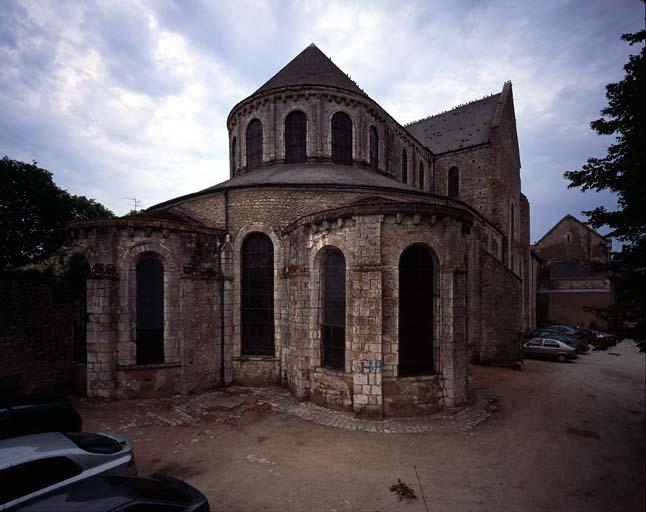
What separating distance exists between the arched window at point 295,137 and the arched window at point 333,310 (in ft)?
25.3

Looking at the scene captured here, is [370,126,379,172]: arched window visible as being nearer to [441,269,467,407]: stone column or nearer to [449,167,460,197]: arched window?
[449,167,460,197]: arched window

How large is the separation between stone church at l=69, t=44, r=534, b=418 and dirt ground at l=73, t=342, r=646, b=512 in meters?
1.50

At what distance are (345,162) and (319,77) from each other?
15.4 ft

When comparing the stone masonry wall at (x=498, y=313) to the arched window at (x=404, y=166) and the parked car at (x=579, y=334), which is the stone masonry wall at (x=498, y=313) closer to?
the arched window at (x=404, y=166)

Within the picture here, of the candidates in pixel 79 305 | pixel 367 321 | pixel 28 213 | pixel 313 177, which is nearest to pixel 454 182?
pixel 313 177

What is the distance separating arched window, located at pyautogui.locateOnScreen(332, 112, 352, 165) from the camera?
53.8ft

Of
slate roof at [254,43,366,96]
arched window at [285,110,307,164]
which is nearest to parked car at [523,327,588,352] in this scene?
arched window at [285,110,307,164]

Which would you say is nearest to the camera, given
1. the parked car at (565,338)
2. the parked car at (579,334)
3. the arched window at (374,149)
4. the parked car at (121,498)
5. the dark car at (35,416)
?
the parked car at (121,498)

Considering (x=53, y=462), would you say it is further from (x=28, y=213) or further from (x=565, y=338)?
(x=565, y=338)

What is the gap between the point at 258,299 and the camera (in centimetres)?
1249

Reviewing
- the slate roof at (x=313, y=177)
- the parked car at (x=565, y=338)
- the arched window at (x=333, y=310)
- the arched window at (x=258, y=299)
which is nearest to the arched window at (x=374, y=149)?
the slate roof at (x=313, y=177)

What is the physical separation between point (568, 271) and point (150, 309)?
4005 centimetres

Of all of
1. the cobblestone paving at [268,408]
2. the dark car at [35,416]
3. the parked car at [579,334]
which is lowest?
the parked car at [579,334]

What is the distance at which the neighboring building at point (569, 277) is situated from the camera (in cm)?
3194
